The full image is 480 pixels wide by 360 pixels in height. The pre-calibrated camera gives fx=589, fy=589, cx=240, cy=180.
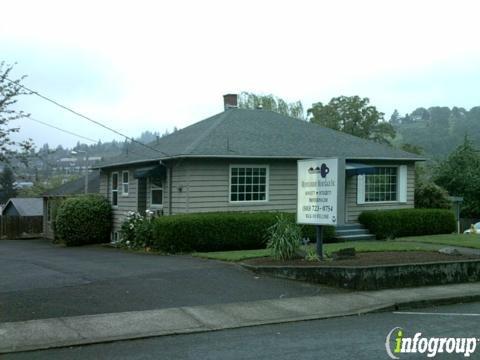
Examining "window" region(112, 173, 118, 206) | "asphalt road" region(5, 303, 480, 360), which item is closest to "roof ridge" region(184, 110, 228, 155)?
"window" region(112, 173, 118, 206)

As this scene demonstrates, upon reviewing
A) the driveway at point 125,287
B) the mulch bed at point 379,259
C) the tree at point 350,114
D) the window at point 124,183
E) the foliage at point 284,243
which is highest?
the tree at point 350,114

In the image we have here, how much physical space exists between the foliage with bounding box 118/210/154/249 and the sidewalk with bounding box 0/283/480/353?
10.1 m

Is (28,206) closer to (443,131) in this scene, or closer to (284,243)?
(284,243)

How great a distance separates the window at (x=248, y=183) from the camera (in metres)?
20.4

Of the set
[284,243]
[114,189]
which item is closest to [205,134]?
[114,189]

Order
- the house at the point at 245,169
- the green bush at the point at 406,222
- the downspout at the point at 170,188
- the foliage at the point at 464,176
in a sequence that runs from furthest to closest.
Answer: the foliage at the point at 464,176
the green bush at the point at 406,222
the downspout at the point at 170,188
the house at the point at 245,169

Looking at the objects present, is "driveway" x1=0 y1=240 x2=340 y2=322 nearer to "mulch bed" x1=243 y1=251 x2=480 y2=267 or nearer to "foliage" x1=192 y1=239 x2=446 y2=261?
"mulch bed" x1=243 y1=251 x2=480 y2=267

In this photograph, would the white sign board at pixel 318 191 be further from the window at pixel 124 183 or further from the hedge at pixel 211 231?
the window at pixel 124 183

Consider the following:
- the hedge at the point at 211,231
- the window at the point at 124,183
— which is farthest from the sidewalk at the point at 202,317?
the window at the point at 124,183

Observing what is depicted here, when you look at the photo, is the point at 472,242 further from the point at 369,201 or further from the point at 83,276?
the point at 83,276

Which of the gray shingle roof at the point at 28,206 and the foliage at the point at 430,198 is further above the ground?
the foliage at the point at 430,198

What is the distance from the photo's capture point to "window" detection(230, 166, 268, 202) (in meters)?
20.4

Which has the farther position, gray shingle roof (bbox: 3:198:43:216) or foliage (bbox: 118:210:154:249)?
gray shingle roof (bbox: 3:198:43:216)

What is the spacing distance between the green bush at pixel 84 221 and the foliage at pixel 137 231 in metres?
3.62
